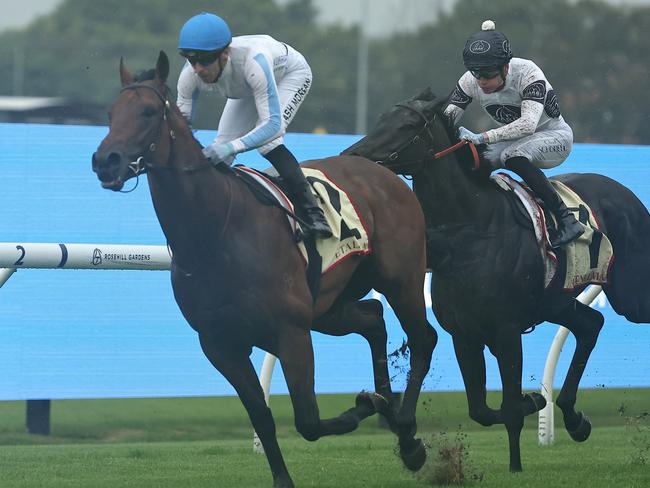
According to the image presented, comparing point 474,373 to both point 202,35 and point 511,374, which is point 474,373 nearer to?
point 511,374

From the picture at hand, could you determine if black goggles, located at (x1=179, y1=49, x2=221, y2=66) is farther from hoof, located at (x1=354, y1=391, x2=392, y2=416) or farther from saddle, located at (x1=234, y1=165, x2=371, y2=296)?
hoof, located at (x1=354, y1=391, x2=392, y2=416)

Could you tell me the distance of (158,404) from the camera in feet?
33.4

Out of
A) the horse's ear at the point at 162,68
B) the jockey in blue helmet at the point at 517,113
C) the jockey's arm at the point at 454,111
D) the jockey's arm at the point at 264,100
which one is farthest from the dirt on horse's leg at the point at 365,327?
the horse's ear at the point at 162,68

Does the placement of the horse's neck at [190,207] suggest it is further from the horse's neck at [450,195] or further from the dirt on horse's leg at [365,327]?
the horse's neck at [450,195]

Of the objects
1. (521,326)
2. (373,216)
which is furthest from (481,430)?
(373,216)

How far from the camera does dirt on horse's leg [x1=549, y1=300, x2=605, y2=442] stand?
719cm

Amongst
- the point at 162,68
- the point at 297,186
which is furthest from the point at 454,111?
the point at 162,68

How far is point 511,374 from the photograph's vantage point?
664 centimetres

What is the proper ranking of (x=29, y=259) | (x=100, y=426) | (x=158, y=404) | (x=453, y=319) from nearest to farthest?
(x=29, y=259), (x=453, y=319), (x=100, y=426), (x=158, y=404)

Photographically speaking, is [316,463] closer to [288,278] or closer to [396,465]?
[396,465]

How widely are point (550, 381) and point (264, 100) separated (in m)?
2.98

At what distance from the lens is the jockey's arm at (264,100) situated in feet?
18.4

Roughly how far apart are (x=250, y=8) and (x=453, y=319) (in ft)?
34.5

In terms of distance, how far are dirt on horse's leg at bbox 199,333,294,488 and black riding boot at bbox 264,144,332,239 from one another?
655 mm
